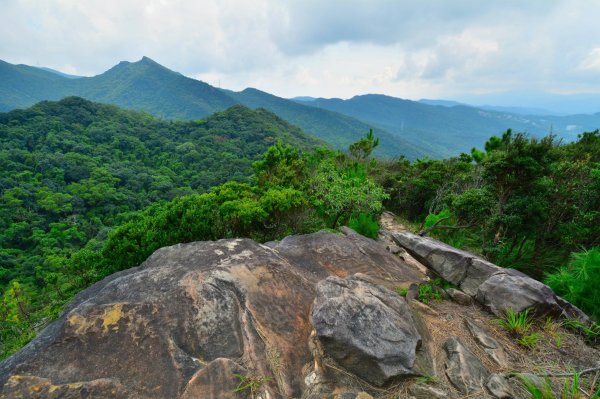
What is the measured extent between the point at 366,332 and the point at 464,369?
1.20 metres

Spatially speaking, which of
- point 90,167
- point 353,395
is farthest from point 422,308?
point 90,167

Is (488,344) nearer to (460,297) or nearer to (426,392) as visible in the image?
(460,297)

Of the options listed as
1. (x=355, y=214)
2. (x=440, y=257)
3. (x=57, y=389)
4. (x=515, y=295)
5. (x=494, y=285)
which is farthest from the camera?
(x=355, y=214)

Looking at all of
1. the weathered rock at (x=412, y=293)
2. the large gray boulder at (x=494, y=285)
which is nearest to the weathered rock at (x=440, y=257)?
the large gray boulder at (x=494, y=285)

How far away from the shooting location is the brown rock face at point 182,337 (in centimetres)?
339

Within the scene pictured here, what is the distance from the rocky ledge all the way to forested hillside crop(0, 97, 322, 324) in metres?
41.9

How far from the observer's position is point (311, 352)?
396cm

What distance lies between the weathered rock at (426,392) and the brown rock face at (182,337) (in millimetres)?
1229

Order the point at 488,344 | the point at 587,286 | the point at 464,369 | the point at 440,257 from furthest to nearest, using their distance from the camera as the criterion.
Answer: the point at 440,257
the point at 587,286
the point at 488,344
the point at 464,369

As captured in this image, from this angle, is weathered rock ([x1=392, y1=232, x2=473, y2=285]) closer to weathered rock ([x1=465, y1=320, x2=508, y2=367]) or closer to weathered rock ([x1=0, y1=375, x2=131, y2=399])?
weathered rock ([x1=465, y1=320, x2=508, y2=367])

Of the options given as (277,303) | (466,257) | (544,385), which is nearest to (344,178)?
(466,257)

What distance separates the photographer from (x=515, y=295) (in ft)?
15.1

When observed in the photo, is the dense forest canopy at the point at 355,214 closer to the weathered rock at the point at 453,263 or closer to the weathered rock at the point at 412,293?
the weathered rock at the point at 453,263

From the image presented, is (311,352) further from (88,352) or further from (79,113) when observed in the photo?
(79,113)
